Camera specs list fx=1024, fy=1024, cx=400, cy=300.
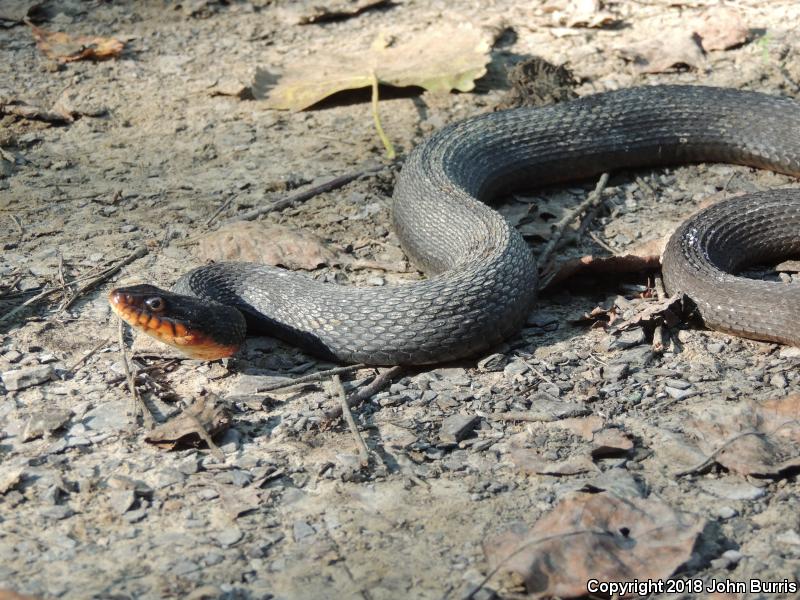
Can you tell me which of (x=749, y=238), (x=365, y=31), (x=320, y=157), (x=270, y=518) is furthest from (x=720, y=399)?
(x=365, y=31)

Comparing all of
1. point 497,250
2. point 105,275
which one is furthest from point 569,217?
point 105,275

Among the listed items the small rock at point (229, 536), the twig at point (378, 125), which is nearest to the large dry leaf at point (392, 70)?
the twig at point (378, 125)

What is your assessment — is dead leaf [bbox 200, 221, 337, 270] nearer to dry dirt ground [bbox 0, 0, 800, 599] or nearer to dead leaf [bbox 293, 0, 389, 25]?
dry dirt ground [bbox 0, 0, 800, 599]

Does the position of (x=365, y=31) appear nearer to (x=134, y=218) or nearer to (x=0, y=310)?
(x=134, y=218)

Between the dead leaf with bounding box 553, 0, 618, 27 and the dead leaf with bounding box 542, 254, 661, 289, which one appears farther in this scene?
the dead leaf with bounding box 553, 0, 618, 27

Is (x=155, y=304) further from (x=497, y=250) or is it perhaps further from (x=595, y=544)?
(x=595, y=544)

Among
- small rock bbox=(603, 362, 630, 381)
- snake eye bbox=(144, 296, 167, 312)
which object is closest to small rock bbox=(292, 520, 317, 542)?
snake eye bbox=(144, 296, 167, 312)

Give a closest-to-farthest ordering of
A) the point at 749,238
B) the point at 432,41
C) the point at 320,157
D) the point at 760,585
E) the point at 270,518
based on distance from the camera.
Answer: the point at 760,585
the point at 270,518
the point at 749,238
the point at 320,157
the point at 432,41
